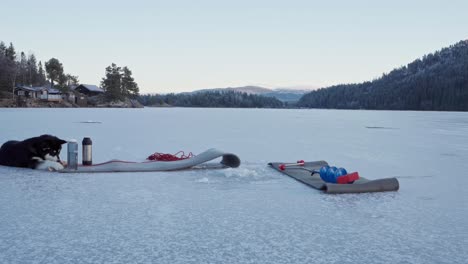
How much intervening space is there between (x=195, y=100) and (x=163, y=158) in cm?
18087

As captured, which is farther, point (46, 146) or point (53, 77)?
point (53, 77)

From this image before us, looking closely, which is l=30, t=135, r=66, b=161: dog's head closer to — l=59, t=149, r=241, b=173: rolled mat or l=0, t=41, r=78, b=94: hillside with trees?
l=59, t=149, r=241, b=173: rolled mat

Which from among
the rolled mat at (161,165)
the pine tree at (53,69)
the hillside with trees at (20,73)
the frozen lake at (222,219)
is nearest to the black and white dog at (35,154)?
the frozen lake at (222,219)

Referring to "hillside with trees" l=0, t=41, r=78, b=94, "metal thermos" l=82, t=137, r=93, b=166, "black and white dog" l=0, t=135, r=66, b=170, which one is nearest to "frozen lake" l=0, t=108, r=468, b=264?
"black and white dog" l=0, t=135, r=66, b=170

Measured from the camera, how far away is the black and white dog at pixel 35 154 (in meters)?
8.35

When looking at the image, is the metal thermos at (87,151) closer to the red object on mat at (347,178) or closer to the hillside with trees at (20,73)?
the red object on mat at (347,178)

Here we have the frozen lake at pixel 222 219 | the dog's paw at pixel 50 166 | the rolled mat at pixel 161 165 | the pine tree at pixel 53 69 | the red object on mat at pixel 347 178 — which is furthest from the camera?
the pine tree at pixel 53 69

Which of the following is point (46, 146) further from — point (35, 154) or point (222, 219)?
point (222, 219)

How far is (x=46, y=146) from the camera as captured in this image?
8641 millimetres

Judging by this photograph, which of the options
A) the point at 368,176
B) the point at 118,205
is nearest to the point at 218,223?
the point at 118,205

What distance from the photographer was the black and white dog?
27.4ft

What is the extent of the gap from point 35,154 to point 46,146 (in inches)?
10.2

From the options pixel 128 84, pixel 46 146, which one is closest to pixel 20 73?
pixel 128 84

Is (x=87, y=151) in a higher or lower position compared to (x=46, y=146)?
lower
